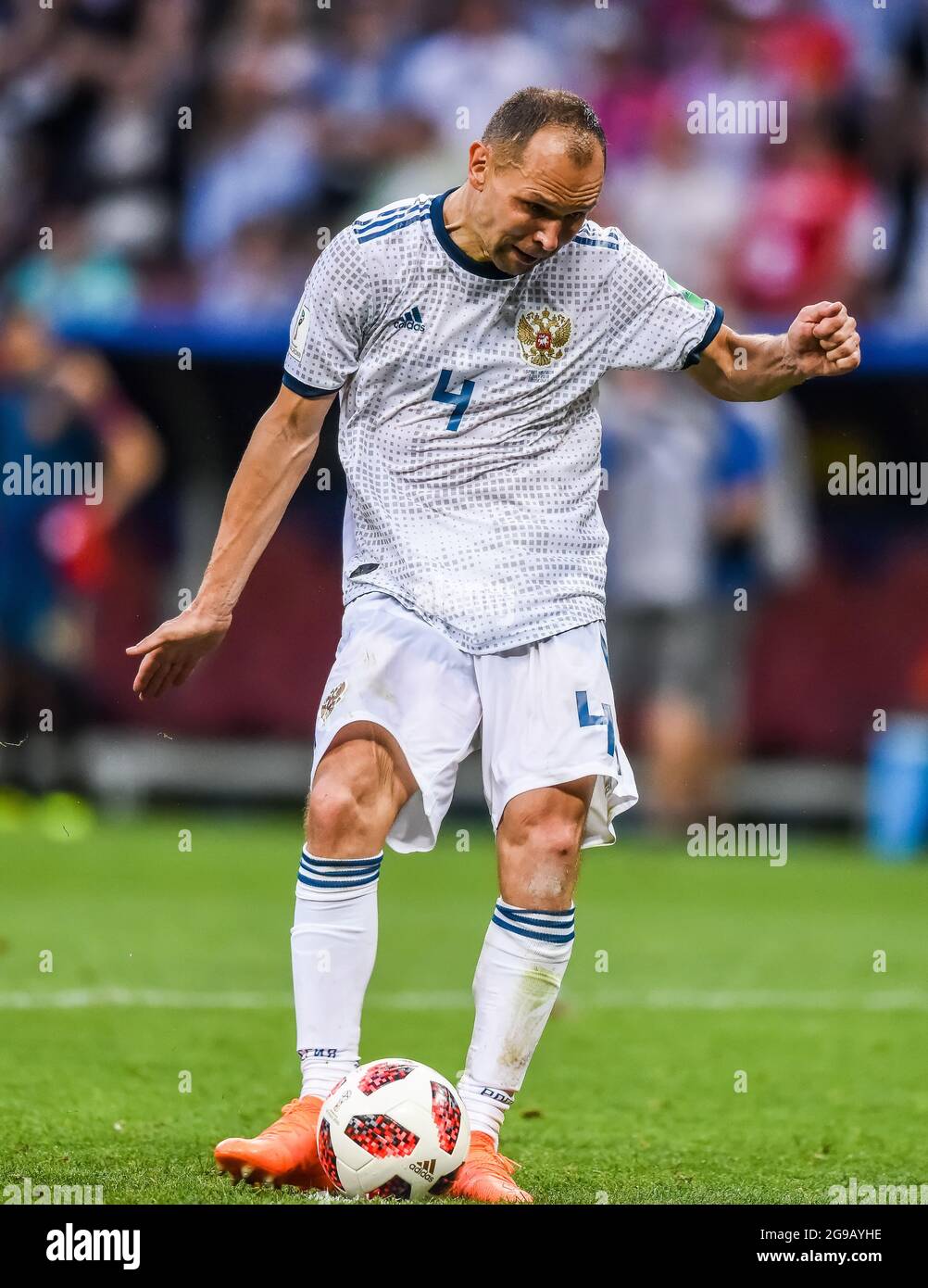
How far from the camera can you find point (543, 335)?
5211 mm

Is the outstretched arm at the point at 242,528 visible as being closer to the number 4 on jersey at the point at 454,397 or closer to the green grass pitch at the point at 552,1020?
the number 4 on jersey at the point at 454,397

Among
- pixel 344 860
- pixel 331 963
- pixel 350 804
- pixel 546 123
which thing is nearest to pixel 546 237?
pixel 546 123

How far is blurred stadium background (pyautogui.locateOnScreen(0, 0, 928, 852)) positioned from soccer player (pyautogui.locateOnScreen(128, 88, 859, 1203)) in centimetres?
763

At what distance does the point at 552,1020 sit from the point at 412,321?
3.52 m

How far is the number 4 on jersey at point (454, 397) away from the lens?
5.19 metres

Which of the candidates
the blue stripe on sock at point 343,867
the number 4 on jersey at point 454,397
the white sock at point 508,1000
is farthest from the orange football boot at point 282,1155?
the number 4 on jersey at point 454,397

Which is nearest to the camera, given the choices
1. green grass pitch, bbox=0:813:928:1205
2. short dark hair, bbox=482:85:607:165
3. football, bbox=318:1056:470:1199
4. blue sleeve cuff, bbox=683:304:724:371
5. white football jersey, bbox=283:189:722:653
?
football, bbox=318:1056:470:1199

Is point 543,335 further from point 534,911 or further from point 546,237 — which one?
point 534,911

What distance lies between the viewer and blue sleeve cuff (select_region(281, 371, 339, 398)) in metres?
5.20

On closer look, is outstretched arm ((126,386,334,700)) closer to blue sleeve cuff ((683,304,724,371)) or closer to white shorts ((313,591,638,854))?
white shorts ((313,591,638,854))

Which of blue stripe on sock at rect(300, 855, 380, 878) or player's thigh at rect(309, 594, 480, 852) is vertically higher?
player's thigh at rect(309, 594, 480, 852)

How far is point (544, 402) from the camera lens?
206 inches

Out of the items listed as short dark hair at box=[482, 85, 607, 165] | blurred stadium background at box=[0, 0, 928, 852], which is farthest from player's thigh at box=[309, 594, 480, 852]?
blurred stadium background at box=[0, 0, 928, 852]

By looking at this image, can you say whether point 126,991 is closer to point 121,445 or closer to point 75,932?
point 75,932
